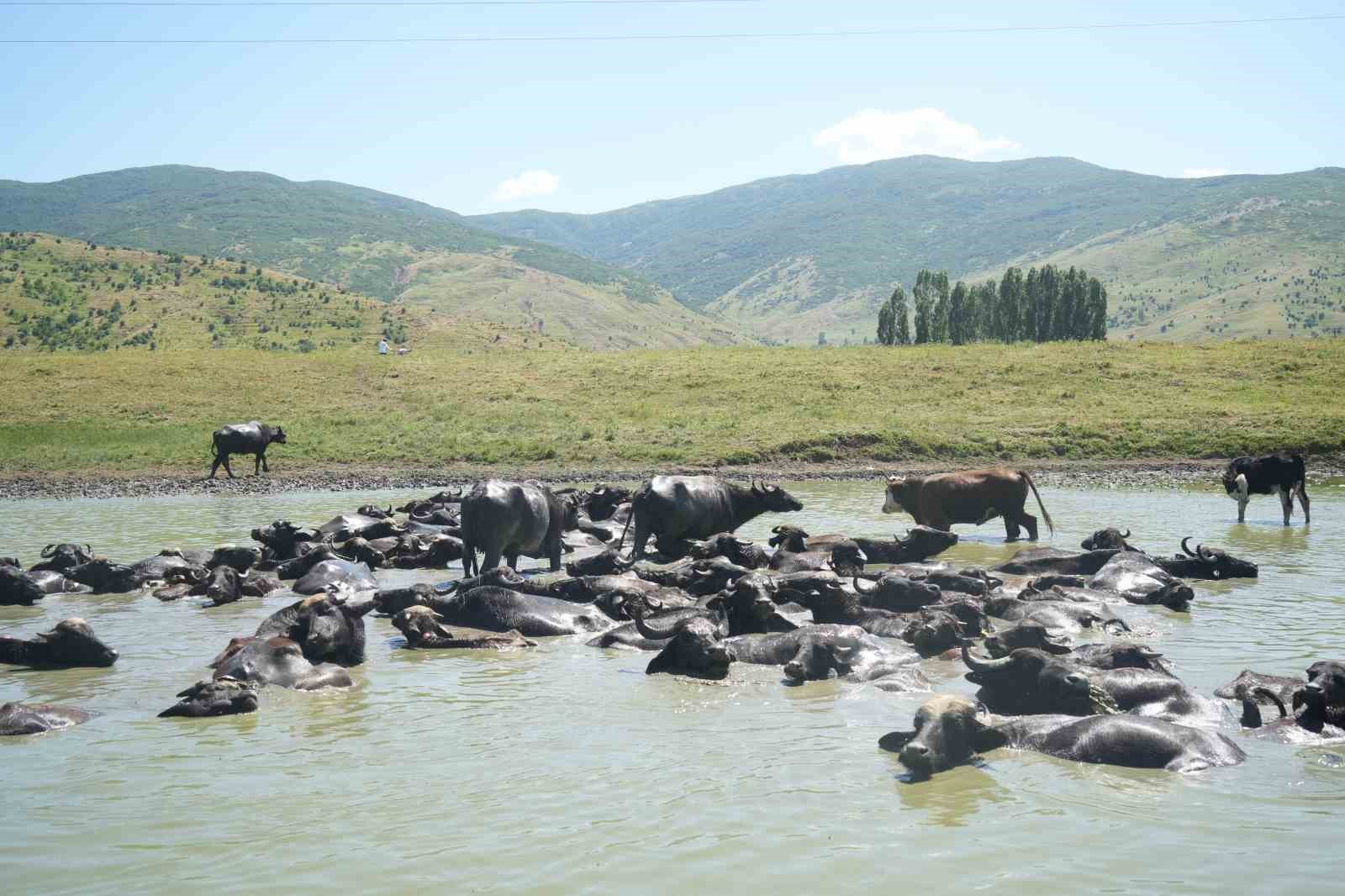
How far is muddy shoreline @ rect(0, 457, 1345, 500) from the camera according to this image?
29500 millimetres

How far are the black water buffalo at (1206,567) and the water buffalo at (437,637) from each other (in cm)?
825

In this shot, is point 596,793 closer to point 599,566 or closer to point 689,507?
point 599,566

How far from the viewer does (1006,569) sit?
15.4 m

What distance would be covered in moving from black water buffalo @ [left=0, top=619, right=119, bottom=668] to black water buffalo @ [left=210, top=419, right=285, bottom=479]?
2184 cm

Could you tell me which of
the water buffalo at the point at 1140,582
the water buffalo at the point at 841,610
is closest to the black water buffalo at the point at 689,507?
the water buffalo at the point at 841,610

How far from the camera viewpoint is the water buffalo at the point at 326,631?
1046 cm

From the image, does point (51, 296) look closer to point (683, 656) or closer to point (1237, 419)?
point (1237, 419)

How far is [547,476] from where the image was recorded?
1240 inches

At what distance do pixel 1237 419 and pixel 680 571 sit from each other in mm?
27557

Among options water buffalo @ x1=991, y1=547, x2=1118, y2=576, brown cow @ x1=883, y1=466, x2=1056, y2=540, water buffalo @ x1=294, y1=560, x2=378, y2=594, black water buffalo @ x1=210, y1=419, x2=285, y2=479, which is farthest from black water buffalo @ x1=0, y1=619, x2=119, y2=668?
black water buffalo @ x1=210, y1=419, x2=285, y2=479

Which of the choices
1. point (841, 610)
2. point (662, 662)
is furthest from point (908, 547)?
point (662, 662)

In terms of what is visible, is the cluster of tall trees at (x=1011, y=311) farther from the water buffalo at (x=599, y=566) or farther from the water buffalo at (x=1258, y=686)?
the water buffalo at (x=1258, y=686)

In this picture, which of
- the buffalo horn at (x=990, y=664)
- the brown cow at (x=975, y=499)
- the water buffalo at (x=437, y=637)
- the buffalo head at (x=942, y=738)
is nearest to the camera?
A: the buffalo head at (x=942, y=738)

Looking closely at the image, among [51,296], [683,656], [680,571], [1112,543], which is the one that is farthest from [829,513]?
[51,296]
